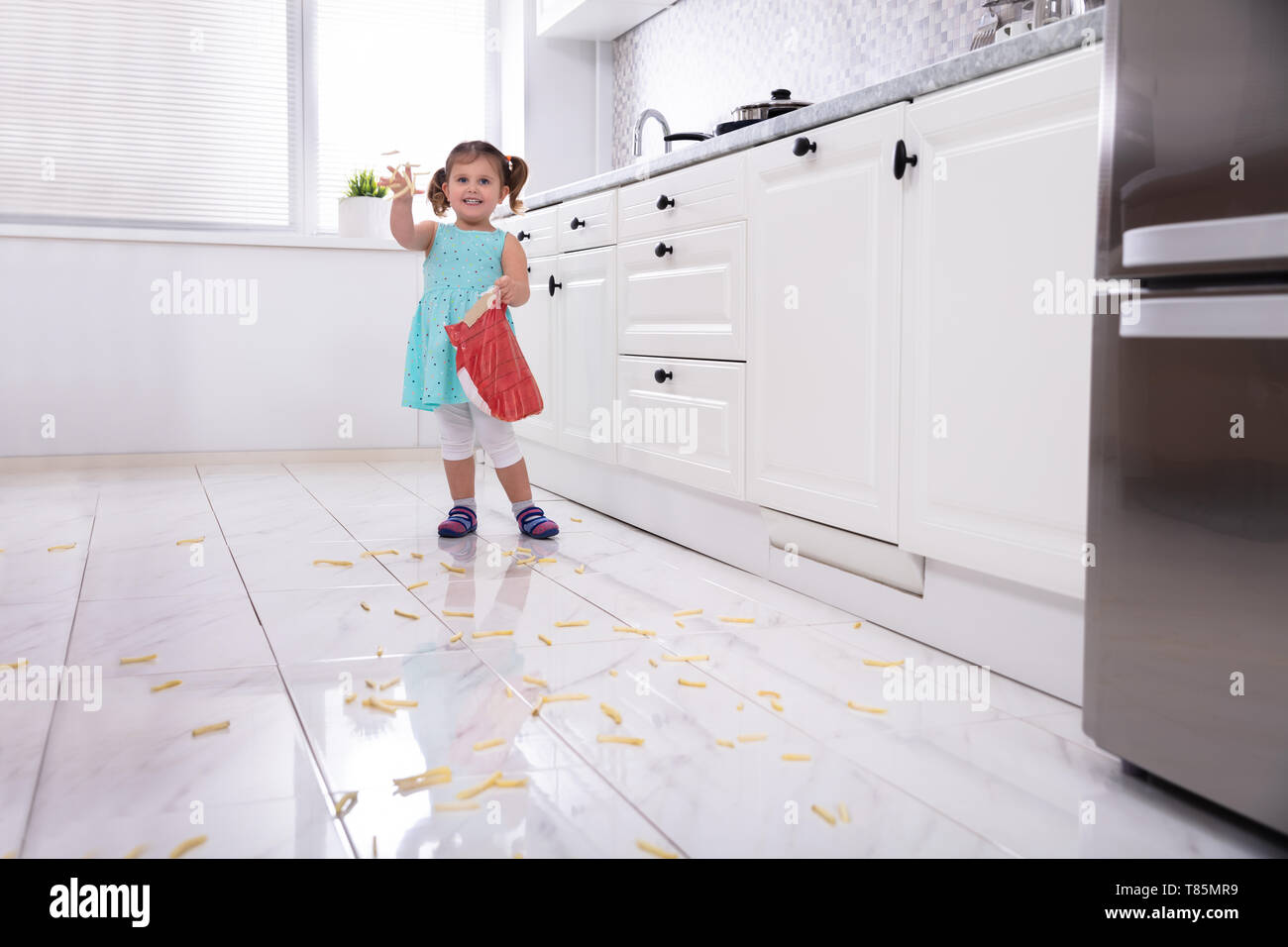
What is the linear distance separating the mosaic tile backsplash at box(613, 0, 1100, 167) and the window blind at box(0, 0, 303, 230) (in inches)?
56.2

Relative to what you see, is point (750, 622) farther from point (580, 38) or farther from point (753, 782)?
point (580, 38)

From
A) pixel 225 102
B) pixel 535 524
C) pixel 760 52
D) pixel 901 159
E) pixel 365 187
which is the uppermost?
pixel 225 102

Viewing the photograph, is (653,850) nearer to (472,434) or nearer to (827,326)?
(827,326)

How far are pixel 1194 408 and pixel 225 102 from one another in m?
4.33

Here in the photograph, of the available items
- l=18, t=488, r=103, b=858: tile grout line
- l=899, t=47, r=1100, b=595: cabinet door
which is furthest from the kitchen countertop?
l=18, t=488, r=103, b=858: tile grout line

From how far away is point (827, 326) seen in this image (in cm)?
206

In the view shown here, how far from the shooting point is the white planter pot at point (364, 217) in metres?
4.52

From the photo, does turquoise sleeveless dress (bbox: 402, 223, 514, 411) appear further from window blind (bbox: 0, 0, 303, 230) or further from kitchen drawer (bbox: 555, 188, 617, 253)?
window blind (bbox: 0, 0, 303, 230)

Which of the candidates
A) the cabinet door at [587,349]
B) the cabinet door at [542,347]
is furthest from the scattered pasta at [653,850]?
the cabinet door at [542,347]

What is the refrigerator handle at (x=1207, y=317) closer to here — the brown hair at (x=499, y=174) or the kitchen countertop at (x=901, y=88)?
the kitchen countertop at (x=901, y=88)

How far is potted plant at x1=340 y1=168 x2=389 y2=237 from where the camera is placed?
4520 millimetres

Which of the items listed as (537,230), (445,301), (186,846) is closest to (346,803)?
(186,846)

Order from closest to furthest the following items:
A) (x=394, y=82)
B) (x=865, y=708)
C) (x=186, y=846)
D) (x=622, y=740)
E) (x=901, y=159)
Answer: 1. (x=186, y=846)
2. (x=622, y=740)
3. (x=865, y=708)
4. (x=901, y=159)
5. (x=394, y=82)
